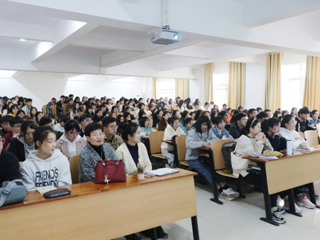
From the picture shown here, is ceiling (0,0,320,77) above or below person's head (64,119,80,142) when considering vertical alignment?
above

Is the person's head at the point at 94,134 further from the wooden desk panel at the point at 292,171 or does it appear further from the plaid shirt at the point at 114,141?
the wooden desk panel at the point at 292,171

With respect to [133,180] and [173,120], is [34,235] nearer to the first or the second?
[133,180]

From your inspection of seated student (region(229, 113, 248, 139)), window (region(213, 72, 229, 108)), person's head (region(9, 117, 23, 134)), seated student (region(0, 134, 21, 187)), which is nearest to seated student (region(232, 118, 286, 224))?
seated student (region(229, 113, 248, 139))

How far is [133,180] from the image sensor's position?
220 cm

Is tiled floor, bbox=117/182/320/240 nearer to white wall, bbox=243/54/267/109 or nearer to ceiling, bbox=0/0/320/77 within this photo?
ceiling, bbox=0/0/320/77

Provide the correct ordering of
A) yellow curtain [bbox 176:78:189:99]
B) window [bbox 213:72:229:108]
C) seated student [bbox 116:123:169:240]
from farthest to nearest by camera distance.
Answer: yellow curtain [bbox 176:78:189:99] → window [bbox 213:72:229:108] → seated student [bbox 116:123:169:240]

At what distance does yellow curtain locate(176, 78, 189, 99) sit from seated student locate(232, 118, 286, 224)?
10694 mm

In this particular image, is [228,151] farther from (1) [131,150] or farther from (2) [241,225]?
(1) [131,150]

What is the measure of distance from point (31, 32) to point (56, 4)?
2.70 m

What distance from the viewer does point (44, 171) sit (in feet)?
7.30

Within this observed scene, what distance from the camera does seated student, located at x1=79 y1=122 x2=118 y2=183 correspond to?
2388 mm

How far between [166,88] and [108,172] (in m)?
14.6

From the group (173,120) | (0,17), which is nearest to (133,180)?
(173,120)

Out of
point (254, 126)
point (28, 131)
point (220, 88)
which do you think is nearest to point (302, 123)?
point (254, 126)
